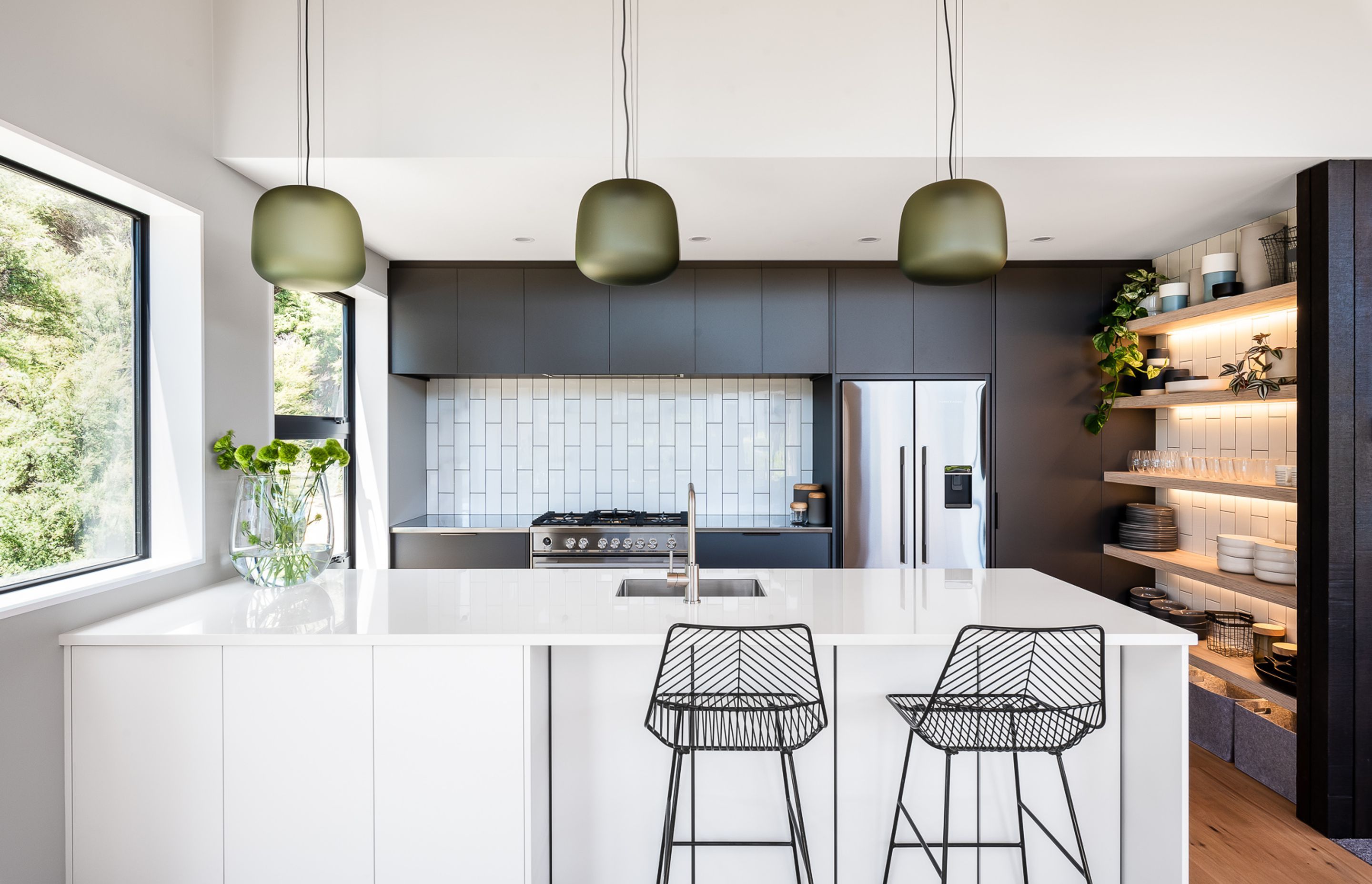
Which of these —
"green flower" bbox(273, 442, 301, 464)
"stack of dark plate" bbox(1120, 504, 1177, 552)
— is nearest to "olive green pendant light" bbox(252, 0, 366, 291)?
"green flower" bbox(273, 442, 301, 464)

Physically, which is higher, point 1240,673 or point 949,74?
point 949,74

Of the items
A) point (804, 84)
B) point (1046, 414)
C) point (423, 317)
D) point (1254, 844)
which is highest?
point (804, 84)

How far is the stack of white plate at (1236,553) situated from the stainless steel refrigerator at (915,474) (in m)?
1.06

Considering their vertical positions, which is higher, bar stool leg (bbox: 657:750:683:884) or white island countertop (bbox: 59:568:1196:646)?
white island countertop (bbox: 59:568:1196:646)

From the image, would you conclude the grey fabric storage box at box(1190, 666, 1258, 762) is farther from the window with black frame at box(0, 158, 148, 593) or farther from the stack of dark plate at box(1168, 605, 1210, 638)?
the window with black frame at box(0, 158, 148, 593)

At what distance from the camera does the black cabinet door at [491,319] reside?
13.5 feet

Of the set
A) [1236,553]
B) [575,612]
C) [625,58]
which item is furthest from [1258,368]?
[575,612]

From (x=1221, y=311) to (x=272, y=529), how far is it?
3760mm

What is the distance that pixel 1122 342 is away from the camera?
3902 millimetres

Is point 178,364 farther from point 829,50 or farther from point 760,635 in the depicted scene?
point 829,50

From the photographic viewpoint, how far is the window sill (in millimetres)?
1778

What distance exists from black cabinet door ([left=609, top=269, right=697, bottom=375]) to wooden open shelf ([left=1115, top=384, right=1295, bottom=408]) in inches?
90.3

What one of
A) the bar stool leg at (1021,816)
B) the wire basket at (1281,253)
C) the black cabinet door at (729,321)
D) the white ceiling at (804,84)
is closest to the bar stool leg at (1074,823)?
the bar stool leg at (1021,816)

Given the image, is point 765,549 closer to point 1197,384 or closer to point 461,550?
point 461,550
